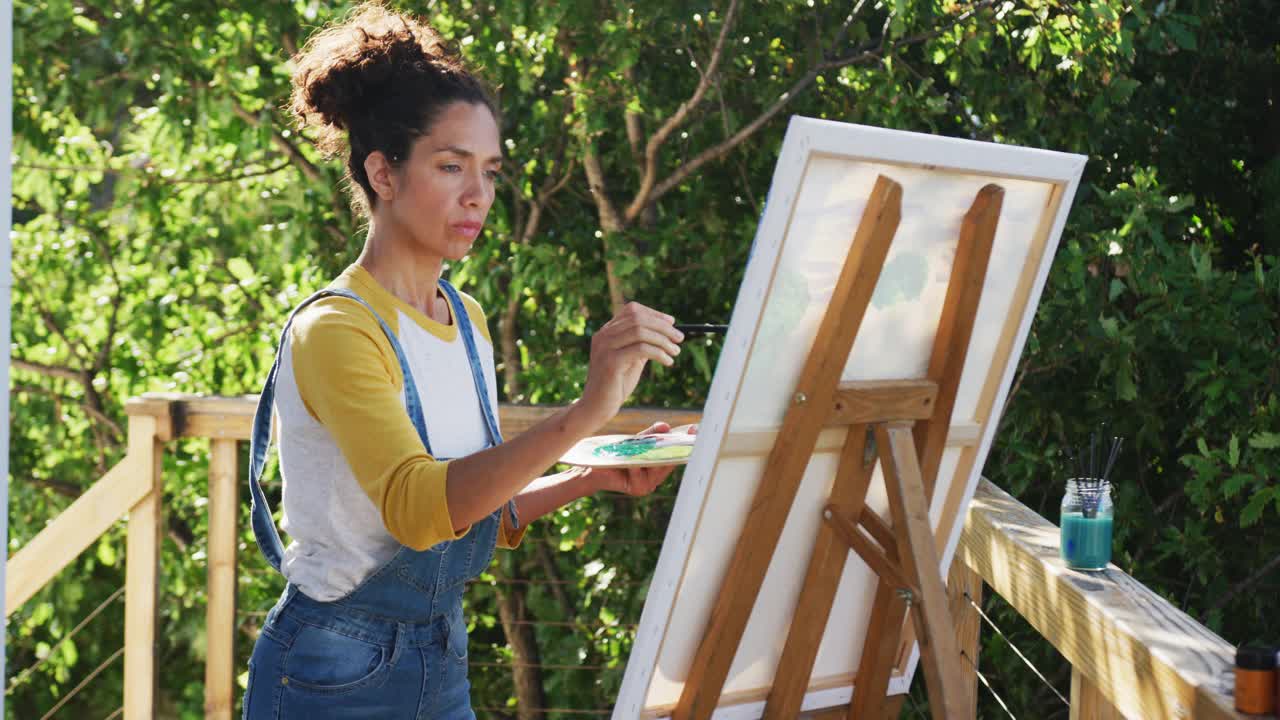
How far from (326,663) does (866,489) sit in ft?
2.10

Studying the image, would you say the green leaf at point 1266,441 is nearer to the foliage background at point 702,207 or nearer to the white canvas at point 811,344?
the foliage background at point 702,207

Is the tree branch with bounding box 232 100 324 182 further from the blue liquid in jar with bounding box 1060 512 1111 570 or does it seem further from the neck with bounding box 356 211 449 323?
the blue liquid in jar with bounding box 1060 512 1111 570

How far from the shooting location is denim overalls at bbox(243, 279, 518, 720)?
1.39 meters

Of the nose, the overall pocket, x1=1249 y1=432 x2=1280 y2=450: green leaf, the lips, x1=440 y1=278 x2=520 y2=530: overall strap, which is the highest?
the nose

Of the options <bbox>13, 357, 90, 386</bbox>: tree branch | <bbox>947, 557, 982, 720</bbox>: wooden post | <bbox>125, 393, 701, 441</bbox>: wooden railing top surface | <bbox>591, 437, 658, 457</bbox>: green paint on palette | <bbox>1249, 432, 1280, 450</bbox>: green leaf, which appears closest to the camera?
<bbox>591, 437, 658, 457</bbox>: green paint on palette

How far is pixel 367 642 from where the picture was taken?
141 cm

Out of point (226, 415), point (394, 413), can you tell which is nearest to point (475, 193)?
point (394, 413)

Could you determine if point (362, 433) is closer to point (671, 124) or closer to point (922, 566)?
point (922, 566)

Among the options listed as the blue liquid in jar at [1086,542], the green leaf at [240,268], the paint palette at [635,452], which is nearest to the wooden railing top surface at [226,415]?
the paint palette at [635,452]

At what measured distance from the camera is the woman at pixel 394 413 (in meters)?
1.23

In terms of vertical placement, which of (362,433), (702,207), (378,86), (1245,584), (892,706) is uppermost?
(378,86)

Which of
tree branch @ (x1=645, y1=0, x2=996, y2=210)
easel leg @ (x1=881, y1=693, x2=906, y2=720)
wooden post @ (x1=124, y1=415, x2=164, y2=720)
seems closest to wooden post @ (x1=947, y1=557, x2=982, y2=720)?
easel leg @ (x1=881, y1=693, x2=906, y2=720)

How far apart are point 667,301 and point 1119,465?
124 centimetres

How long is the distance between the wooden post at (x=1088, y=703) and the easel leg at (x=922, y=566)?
0.22 metres
